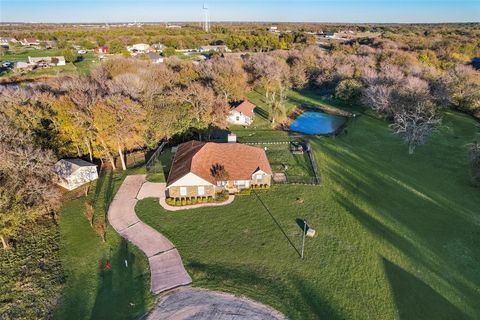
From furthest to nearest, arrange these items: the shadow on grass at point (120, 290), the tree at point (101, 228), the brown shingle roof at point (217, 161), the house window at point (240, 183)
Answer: the house window at point (240, 183) → the brown shingle roof at point (217, 161) → the tree at point (101, 228) → the shadow on grass at point (120, 290)

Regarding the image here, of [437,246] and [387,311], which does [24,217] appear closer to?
[387,311]

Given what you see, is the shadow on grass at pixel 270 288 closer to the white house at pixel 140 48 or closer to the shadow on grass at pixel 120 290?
the shadow on grass at pixel 120 290

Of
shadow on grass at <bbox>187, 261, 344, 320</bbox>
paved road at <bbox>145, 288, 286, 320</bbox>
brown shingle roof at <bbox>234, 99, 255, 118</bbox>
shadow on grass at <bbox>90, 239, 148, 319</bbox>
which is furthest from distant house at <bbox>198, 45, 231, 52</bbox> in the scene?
paved road at <bbox>145, 288, 286, 320</bbox>

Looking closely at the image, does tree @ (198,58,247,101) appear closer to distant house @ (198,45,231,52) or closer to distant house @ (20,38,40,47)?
distant house @ (198,45,231,52)

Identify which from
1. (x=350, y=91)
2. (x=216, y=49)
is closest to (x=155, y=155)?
(x=350, y=91)

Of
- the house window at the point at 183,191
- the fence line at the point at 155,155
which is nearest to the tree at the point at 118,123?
the fence line at the point at 155,155
